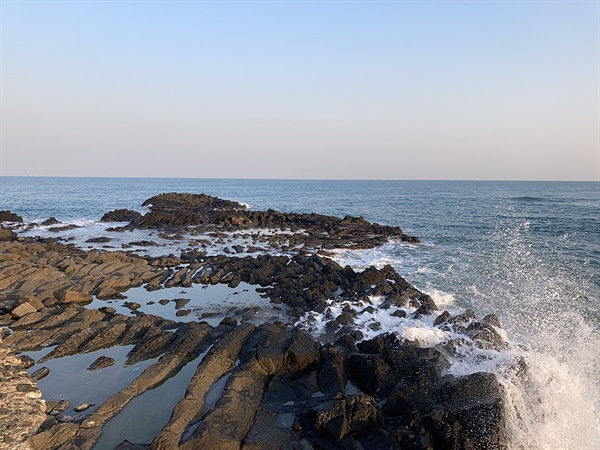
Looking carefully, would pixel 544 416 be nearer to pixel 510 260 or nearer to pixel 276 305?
pixel 276 305

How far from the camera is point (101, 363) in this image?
460 inches

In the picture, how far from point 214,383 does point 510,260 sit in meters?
22.9

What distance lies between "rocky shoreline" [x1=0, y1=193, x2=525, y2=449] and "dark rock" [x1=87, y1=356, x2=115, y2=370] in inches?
1.9

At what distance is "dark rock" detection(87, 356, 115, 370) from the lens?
37.8 feet

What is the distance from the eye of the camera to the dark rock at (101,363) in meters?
11.5

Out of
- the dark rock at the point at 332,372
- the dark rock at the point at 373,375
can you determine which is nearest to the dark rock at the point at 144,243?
the dark rock at the point at 332,372

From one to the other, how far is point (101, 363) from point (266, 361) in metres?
5.08

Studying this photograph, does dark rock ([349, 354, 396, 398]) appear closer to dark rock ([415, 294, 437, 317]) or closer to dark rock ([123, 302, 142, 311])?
dark rock ([415, 294, 437, 317])

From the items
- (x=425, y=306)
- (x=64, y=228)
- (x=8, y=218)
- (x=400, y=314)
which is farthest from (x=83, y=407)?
(x=8, y=218)

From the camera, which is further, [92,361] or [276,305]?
[276,305]

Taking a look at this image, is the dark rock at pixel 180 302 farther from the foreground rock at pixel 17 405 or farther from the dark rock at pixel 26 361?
the foreground rock at pixel 17 405

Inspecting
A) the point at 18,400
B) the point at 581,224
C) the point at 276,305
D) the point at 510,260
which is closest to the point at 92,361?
the point at 18,400

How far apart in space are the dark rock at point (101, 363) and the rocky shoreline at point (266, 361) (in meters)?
0.05

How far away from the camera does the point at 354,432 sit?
27.6 feet
